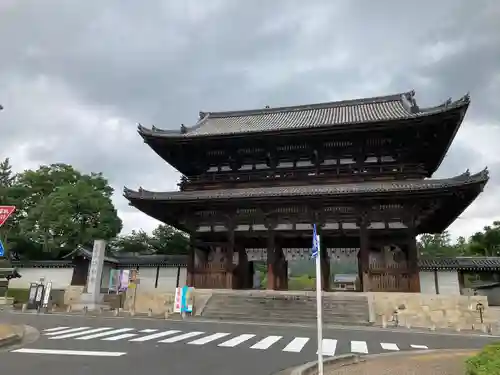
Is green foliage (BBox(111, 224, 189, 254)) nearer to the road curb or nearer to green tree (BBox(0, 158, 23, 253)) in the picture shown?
green tree (BBox(0, 158, 23, 253))

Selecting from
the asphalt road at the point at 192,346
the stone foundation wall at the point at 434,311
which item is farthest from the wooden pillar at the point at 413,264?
the asphalt road at the point at 192,346

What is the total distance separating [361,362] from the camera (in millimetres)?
8266

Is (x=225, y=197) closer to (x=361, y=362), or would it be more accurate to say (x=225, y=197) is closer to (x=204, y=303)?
(x=204, y=303)

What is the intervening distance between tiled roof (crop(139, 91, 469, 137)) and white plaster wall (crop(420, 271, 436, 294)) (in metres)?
10.1

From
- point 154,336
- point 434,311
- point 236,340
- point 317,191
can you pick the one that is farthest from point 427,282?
point 154,336

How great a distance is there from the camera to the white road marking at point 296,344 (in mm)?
10102

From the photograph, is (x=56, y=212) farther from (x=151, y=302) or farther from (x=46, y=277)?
(x=151, y=302)

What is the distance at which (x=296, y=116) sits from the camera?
27.4 meters

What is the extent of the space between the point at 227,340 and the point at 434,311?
11732mm

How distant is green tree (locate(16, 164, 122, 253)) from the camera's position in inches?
1560

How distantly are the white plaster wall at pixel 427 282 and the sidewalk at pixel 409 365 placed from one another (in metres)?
15.0

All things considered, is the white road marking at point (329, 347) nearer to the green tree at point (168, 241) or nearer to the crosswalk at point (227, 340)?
the crosswalk at point (227, 340)

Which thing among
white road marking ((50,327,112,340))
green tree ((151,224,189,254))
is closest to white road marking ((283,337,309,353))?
white road marking ((50,327,112,340))

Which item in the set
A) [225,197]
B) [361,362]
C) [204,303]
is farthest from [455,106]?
[204,303]
